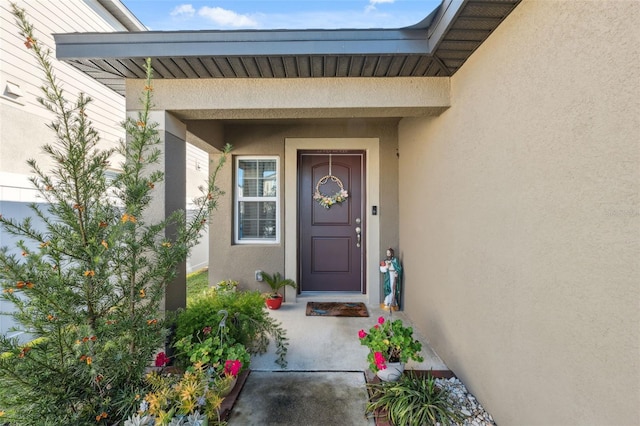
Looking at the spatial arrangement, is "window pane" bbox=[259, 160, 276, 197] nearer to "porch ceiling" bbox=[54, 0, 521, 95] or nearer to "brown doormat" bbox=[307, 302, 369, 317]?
"brown doormat" bbox=[307, 302, 369, 317]

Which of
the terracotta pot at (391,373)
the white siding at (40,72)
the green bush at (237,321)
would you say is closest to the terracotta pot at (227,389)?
the green bush at (237,321)

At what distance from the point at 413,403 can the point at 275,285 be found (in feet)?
7.70

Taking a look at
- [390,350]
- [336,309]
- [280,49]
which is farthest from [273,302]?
[280,49]

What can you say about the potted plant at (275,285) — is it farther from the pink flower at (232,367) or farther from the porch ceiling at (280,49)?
the porch ceiling at (280,49)

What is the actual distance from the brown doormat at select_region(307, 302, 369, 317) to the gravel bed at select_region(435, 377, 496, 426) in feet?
4.64

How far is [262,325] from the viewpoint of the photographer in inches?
91.4

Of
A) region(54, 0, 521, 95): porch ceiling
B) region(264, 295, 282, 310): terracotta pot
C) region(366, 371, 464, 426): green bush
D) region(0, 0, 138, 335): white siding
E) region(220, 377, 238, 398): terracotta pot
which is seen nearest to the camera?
region(366, 371, 464, 426): green bush

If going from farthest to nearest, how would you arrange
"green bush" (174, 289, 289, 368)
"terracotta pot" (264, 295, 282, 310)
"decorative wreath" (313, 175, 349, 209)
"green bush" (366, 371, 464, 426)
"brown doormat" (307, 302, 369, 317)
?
"decorative wreath" (313, 175, 349, 209) < "terracotta pot" (264, 295, 282, 310) < "brown doormat" (307, 302, 369, 317) < "green bush" (174, 289, 289, 368) < "green bush" (366, 371, 464, 426)

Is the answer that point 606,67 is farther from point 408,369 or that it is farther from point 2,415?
point 2,415

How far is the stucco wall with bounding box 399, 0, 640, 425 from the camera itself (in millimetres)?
983

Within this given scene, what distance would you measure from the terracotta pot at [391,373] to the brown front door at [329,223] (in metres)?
2.07

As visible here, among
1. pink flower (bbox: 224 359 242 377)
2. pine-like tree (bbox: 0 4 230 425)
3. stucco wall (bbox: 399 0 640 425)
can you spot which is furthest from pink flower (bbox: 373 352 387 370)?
pine-like tree (bbox: 0 4 230 425)

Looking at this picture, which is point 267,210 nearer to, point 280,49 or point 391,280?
point 391,280

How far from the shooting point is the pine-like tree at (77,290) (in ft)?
4.34
